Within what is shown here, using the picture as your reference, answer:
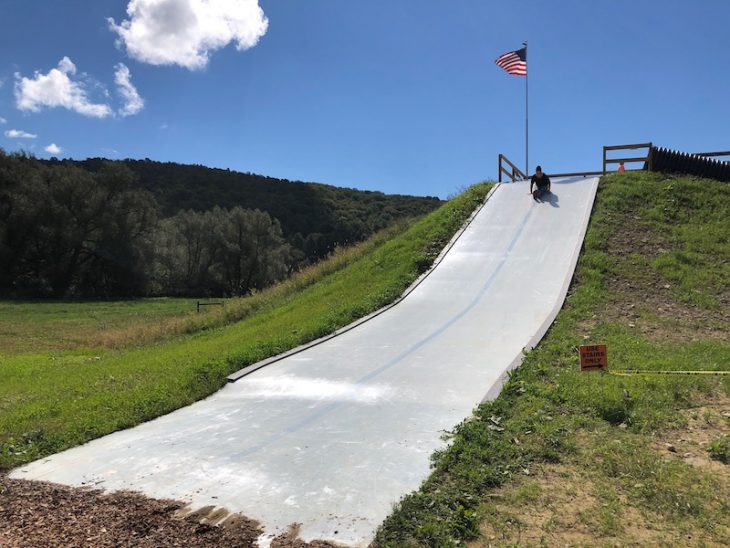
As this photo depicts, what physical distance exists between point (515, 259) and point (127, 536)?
1125 cm

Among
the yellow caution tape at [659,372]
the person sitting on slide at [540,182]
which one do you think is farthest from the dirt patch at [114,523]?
the person sitting on slide at [540,182]

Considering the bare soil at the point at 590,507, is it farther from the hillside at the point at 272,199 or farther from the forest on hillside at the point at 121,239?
the hillside at the point at 272,199

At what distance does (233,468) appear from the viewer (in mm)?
4770

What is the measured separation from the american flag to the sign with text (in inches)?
643

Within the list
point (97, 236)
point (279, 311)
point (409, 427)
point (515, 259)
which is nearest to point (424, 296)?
point (515, 259)

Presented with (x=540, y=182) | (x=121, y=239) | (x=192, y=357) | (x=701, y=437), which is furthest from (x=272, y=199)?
(x=701, y=437)

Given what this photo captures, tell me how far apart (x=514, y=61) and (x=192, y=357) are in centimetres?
1649

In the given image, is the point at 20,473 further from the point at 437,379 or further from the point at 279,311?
the point at 279,311

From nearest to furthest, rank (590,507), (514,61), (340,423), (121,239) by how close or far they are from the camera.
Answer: (590,507) → (340,423) → (514,61) → (121,239)

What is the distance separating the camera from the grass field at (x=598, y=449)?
3.58 meters

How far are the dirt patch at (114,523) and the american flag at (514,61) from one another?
19.7 metres

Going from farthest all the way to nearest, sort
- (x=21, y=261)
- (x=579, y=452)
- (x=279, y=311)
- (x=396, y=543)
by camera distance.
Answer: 1. (x=21, y=261)
2. (x=279, y=311)
3. (x=579, y=452)
4. (x=396, y=543)

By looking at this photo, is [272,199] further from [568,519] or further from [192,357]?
[568,519]

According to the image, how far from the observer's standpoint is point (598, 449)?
15.5 ft
